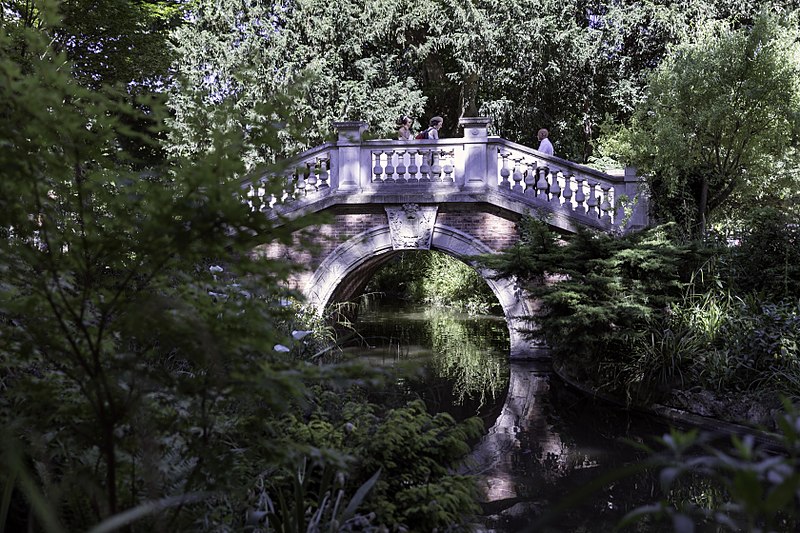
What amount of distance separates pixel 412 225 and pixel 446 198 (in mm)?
654

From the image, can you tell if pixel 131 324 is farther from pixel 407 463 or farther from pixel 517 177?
pixel 517 177

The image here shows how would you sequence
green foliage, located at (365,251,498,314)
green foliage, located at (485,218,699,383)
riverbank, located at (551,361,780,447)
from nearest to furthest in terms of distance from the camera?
riverbank, located at (551,361,780,447) < green foliage, located at (485,218,699,383) < green foliage, located at (365,251,498,314)

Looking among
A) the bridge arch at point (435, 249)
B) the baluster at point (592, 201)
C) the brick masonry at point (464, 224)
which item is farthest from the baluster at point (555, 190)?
the bridge arch at point (435, 249)

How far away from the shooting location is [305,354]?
7.19 metres

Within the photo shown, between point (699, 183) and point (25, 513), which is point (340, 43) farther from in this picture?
point (25, 513)

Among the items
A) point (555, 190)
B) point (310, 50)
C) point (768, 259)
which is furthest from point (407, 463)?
point (310, 50)

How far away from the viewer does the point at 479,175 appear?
404 inches

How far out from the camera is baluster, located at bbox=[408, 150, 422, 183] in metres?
10.5

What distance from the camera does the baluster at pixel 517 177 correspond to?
10.1m

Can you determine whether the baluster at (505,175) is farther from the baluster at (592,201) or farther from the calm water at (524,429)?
the calm water at (524,429)

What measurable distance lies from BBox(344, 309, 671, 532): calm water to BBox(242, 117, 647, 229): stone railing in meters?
2.40

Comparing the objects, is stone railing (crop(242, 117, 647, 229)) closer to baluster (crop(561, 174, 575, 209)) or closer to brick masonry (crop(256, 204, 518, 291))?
baluster (crop(561, 174, 575, 209))

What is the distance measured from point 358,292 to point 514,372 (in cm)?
510

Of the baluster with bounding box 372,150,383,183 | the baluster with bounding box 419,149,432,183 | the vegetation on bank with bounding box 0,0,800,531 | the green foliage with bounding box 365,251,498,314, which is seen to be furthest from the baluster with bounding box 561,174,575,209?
the green foliage with bounding box 365,251,498,314
